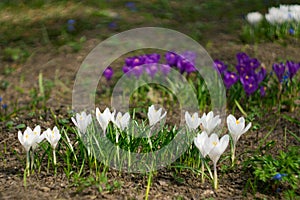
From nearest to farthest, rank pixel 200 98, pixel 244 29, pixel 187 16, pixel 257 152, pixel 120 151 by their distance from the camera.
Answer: pixel 120 151 → pixel 257 152 → pixel 200 98 → pixel 244 29 → pixel 187 16

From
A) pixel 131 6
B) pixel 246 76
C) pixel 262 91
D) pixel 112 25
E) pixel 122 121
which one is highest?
pixel 131 6

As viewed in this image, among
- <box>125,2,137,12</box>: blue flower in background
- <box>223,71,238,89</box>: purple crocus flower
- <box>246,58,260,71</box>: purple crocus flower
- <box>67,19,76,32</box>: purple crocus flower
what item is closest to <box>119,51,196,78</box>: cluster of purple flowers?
<box>223,71,238,89</box>: purple crocus flower

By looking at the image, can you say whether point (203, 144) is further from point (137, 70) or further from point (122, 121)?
point (137, 70)

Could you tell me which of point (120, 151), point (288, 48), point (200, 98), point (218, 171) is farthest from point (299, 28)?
point (120, 151)

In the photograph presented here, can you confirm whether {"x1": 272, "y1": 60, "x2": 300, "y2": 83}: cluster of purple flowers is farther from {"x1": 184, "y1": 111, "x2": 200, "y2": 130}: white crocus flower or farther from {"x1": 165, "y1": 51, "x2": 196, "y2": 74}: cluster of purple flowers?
{"x1": 184, "y1": 111, "x2": 200, "y2": 130}: white crocus flower

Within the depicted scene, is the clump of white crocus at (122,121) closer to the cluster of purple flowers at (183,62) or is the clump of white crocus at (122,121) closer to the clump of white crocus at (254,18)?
the cluster of purple flowers at (183,62)

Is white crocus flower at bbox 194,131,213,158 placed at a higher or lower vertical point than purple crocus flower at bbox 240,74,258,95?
lower

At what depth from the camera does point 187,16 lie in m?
5.96

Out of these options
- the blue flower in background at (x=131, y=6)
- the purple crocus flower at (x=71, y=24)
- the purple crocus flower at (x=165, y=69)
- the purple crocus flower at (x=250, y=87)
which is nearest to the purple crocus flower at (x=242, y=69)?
the purple crocus flower at (x=250, y=87)

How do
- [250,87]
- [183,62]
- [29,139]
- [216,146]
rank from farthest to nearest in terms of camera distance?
[183,62] < [250,87] < [29,139] < [216,146]

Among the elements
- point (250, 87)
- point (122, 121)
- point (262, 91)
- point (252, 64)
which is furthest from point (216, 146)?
point (252, 64)

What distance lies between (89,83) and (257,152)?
1.85 meters

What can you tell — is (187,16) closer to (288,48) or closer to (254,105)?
(288,48)

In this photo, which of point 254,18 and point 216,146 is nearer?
point 216,146
